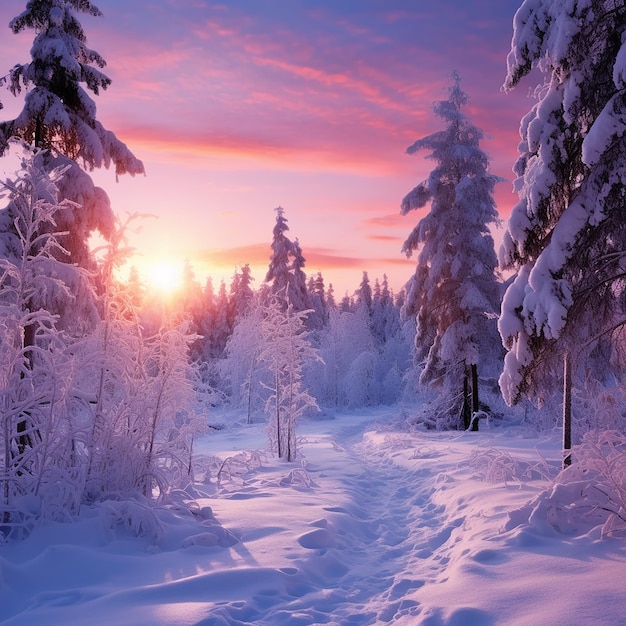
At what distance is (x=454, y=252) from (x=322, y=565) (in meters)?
15.5

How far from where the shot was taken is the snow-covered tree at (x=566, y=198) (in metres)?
6.28

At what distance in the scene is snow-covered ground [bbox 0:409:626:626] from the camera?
4.16 m

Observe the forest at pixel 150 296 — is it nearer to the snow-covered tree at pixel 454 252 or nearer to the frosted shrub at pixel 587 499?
the frosted shrub at pixel 587 499

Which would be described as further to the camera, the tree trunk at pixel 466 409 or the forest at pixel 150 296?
the tree trunk at pixel 466 409

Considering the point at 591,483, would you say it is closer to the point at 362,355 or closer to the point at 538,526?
the point at 538,526

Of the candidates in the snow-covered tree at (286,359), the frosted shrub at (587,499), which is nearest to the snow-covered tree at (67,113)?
the snow-covered tree at (286,359)

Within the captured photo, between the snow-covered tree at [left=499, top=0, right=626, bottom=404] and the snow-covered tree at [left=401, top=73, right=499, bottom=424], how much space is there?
11232 millimetres

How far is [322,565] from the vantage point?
565cm

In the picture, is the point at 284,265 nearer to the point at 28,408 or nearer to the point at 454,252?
the point at 454,252

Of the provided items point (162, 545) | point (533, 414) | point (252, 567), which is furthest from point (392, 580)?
point (533, 414)

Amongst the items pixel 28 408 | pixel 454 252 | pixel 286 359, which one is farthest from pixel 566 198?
pixel 454 252

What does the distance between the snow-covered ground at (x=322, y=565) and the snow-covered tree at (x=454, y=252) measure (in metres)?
9.92

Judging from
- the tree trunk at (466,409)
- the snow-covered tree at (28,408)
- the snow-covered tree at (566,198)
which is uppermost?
the snow-covered tree at (566,198)

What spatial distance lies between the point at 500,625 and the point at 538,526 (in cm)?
241
